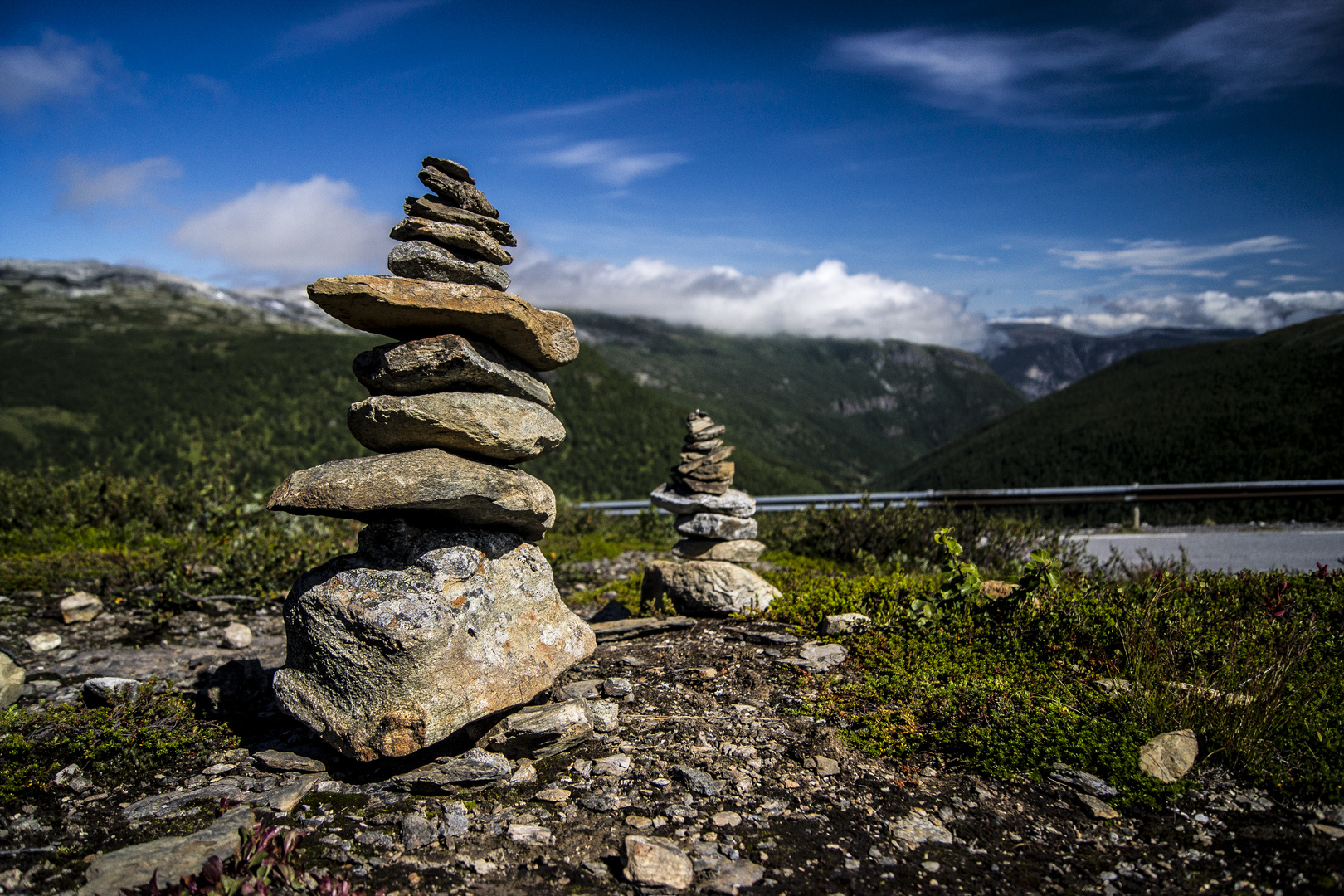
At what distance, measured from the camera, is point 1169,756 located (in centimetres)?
429

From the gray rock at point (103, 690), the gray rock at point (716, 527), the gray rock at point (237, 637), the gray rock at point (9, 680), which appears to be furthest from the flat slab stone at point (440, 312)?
the gray rock at point (237, 637)

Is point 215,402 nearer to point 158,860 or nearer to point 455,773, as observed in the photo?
point 455,773

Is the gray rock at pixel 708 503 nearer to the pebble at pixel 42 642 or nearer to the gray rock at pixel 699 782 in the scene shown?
the gray rock at pixel 699 782

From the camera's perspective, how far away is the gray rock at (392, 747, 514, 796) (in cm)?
417

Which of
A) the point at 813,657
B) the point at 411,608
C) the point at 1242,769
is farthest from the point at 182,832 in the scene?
the point at 1242,769

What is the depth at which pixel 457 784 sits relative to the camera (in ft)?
13.8

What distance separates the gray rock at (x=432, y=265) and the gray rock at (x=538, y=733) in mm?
3241

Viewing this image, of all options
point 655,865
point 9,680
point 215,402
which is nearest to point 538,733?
point 655,865

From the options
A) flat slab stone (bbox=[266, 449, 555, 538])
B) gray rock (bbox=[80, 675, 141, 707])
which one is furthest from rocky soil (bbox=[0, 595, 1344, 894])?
flat slab stone (bbox=[266, 449, 555, 538])

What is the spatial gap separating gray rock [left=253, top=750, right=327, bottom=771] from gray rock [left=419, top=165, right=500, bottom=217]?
429 centimetres

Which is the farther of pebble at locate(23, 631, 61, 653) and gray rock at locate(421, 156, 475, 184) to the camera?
pebble at locate(23, 631, 61, 653)

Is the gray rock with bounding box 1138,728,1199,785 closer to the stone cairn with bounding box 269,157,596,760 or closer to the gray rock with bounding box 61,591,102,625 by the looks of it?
the stone cairn with bounding box 269,157,596,760

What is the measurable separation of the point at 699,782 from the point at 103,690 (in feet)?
15.7

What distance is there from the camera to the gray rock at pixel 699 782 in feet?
13.5
